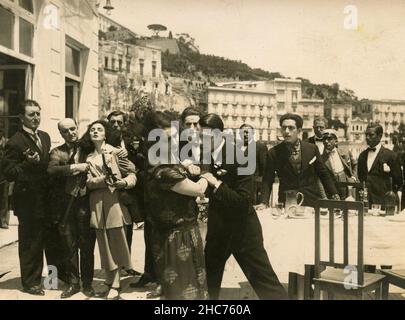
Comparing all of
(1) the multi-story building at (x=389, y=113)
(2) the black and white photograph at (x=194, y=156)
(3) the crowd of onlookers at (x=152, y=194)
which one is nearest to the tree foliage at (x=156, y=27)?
(2) the black and white photograph at (x=194, y=156)

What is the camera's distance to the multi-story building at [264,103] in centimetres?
508

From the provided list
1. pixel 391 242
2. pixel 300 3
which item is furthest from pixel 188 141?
pixel 391 242

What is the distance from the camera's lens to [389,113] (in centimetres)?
521

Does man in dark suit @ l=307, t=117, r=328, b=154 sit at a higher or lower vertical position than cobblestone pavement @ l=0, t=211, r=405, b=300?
higher

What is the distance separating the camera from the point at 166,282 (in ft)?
10.3

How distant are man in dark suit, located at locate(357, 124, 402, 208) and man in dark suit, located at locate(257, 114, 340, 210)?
93 centimetres

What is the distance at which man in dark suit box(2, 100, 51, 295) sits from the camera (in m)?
4.02

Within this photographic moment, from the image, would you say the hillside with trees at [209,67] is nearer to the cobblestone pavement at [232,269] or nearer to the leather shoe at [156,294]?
the cobblestone pavement at [232,269]

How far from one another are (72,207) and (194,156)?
3.96 ft

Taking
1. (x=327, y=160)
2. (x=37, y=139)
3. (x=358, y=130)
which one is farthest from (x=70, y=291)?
(x=358, y=130)

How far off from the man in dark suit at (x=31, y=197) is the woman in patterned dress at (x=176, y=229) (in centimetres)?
137

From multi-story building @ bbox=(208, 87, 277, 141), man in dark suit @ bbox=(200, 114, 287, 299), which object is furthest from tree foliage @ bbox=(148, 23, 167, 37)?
man in dark suit @ bbox=(200, 114, 287, 299)

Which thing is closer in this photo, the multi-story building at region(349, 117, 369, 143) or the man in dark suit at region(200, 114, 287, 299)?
the man in dark suit at region(200, 114, 287, 299)

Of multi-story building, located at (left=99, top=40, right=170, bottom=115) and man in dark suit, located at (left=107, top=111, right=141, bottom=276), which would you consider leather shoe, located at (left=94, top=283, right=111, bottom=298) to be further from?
multi-story building, located at (left=99, top=40, right=170, bottom=115)
